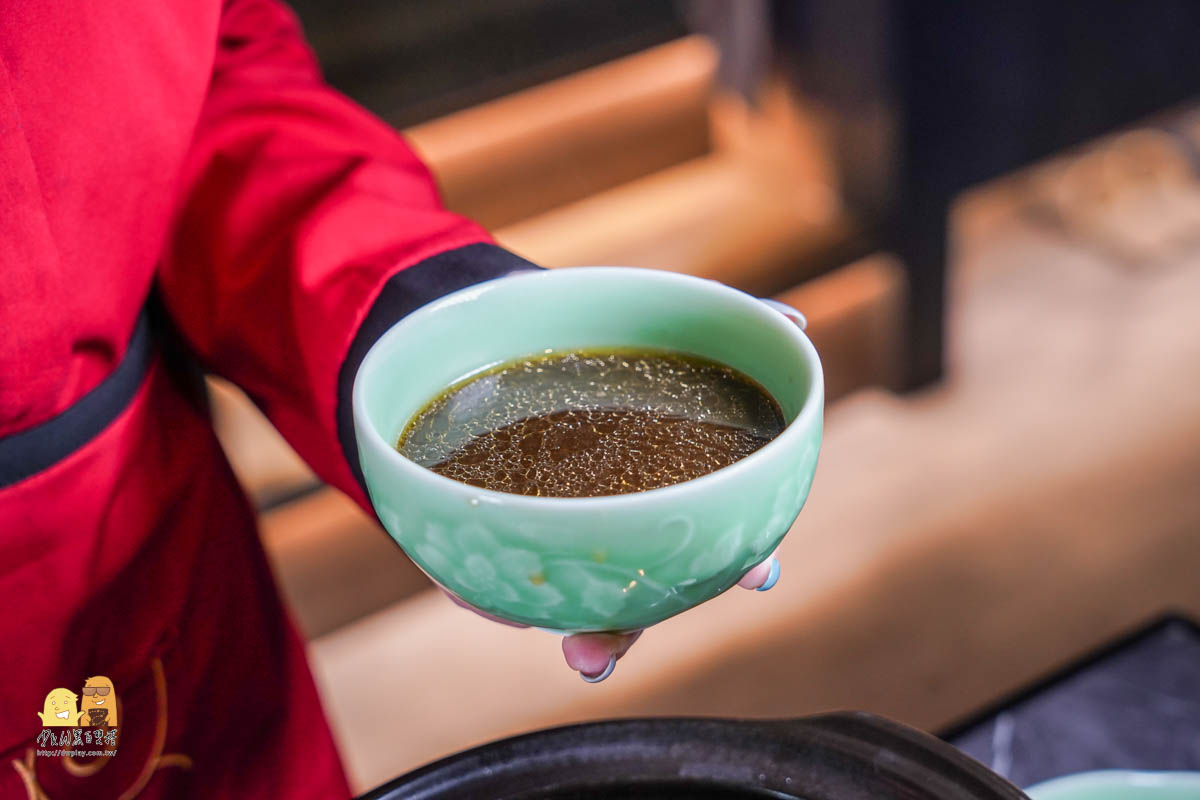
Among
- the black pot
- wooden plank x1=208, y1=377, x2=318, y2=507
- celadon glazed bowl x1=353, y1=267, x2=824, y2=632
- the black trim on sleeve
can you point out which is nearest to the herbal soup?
celadon glazed bowl x1=353, y1=267, x2=824, y2=632

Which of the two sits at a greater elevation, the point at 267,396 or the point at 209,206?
the point at 209,206

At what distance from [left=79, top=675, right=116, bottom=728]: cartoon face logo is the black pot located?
0.92 ft

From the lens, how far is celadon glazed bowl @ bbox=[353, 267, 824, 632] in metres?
0.45

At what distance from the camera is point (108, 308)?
0.70 m

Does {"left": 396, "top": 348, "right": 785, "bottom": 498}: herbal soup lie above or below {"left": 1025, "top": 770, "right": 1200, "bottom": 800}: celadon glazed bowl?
above

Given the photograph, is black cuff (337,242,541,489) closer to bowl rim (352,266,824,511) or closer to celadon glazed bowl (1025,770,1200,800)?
bowl rim (352,266,824,511)

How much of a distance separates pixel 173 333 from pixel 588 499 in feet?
1.73

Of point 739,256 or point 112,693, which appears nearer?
point 112,693

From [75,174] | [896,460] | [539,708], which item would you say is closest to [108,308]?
[75,174]

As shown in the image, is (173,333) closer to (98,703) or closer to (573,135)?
(98,703)

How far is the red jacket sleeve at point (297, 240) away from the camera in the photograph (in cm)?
67

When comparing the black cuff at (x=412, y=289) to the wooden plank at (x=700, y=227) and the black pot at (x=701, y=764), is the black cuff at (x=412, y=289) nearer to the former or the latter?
the black pot at (x=701, y=764)

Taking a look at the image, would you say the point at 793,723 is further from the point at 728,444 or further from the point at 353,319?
the point at 353,319

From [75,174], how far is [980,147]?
2.21 metres
